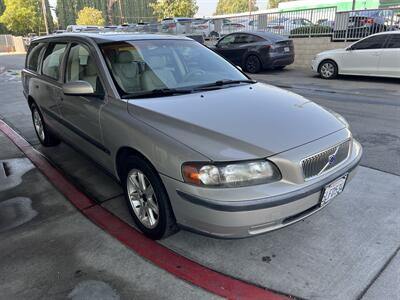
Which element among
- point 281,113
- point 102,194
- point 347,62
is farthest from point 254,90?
point 347,62

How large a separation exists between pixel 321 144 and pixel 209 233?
3.37 ft

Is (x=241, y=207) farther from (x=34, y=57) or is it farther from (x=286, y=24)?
(x=286, y=24)

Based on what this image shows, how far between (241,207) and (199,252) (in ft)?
2.52

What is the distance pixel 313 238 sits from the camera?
2.87m

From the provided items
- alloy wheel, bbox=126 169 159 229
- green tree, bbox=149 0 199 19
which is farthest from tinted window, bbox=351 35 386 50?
green tree, bbox=149 0 199 19

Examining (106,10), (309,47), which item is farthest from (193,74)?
(106,10)

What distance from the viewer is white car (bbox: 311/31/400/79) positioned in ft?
32.4

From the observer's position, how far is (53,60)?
4.39 m

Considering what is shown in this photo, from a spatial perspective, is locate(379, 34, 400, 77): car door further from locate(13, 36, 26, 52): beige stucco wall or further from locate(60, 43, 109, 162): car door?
locate(13, 36, 26, 52): beige stucco wall

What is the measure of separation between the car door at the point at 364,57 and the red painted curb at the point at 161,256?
9641 mm

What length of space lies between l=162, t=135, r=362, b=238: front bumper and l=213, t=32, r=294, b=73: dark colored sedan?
10.9 metres

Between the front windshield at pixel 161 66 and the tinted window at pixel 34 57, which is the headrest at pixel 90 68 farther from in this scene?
the tinted window at pixel 34 57

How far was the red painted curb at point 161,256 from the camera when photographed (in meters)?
2.34

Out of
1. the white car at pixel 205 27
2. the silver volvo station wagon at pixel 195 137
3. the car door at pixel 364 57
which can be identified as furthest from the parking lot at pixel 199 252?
the white car at pixel 205 27
